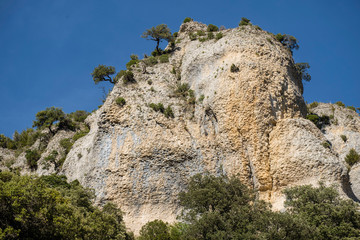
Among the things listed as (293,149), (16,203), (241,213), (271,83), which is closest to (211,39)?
(271,83)

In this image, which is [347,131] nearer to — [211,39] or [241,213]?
[211,39]

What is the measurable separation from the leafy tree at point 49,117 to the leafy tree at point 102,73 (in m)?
7.33

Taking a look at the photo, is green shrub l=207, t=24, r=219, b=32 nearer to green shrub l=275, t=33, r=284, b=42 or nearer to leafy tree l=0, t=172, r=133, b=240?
green shrub l=275, t=33, r=284, b=42

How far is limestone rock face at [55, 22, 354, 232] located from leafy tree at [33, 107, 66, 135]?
1161 centimetres

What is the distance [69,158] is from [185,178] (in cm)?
1466

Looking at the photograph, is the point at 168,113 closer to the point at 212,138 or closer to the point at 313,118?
the point at 212,138

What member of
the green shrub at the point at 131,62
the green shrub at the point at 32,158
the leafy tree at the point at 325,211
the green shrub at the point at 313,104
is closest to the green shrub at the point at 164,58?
the green shrub at the point at 131,62

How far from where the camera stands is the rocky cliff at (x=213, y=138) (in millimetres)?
29938

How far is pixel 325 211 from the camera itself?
24.3m

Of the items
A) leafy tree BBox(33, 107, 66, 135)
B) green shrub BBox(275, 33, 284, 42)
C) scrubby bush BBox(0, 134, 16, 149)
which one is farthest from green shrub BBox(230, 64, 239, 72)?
scrubby bush BBox(0, 134, 16, 149)

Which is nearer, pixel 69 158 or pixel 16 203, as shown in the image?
pixel 16 203

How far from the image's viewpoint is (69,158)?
129ft

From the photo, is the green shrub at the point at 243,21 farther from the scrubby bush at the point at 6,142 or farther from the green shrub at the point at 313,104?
the scrubby bush at the point at 6,142

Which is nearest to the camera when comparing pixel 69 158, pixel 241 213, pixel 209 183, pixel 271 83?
pixel 241 213
